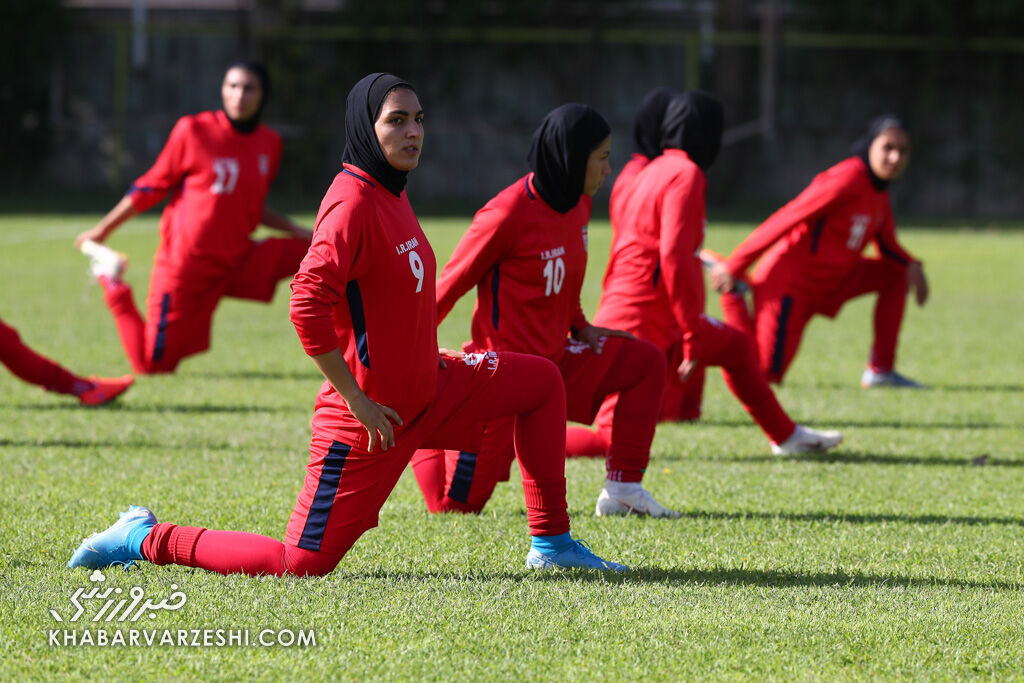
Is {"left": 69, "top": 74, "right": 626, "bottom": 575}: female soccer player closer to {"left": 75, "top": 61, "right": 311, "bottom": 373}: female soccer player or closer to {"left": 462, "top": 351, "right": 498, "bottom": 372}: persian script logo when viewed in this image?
{"left": 462, "top": 351, "right": 498, "bottom": 372}: persian script logo

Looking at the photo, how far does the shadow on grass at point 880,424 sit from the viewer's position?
26.4 ft

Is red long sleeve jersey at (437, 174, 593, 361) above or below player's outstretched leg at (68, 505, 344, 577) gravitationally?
above

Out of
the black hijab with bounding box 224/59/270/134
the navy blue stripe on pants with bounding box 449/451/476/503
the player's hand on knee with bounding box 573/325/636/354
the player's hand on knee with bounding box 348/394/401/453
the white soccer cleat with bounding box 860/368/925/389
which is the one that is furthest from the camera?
the white soccer cleat with bounding box 860/368/925/389

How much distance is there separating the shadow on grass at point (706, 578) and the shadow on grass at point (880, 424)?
10.3 feet

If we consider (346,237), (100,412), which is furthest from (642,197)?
(100,412)

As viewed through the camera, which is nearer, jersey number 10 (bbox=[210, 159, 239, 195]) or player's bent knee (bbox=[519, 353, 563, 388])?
player's bent knee (bbox=[519, 353, 563, 388])

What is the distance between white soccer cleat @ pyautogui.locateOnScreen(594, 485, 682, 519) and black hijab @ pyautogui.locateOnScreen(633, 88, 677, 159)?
218 centimetres

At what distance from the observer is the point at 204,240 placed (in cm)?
898

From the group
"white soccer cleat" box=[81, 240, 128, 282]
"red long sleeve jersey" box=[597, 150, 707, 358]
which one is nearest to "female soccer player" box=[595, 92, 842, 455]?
"red long sleeve jersey" box=[597, 150, 707, 358]

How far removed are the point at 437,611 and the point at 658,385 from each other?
70.9 inches

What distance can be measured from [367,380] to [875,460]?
357 centimetres

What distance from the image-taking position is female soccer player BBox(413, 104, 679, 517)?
17.3ft

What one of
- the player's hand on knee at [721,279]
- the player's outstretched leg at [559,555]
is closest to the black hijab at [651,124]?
the player's hand on knee at [721,279]

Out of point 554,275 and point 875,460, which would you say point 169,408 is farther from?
point 875,460
